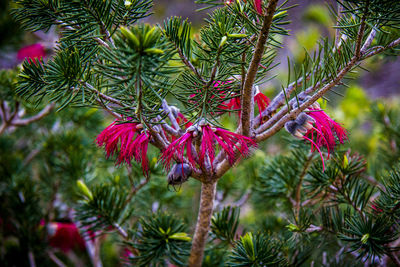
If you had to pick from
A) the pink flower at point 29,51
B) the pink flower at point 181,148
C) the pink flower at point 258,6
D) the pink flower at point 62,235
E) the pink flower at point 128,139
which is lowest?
the pink flower at point 62,235

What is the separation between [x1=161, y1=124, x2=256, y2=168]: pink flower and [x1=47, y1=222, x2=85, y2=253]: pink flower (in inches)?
26.7

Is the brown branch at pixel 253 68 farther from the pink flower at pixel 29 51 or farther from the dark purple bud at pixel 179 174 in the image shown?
the pink flower at pixel 29 51

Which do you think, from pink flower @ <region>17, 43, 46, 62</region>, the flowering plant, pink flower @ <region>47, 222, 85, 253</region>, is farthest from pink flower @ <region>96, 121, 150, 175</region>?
pink flower @ <region>17, 43, 46, 62</region>

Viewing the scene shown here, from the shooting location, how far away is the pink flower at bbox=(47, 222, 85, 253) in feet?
3.13

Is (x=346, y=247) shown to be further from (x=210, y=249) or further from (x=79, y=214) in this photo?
(x=79, y=214)

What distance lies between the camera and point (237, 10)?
1.25ft

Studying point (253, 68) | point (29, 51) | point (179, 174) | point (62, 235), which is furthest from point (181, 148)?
point (29, 51)

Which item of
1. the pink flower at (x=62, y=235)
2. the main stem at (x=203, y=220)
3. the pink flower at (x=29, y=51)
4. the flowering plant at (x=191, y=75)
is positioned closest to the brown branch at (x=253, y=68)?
the flowering plant at (x=191, y=75)

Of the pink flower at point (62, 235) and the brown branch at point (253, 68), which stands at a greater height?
the brown branch at point (253, 68)

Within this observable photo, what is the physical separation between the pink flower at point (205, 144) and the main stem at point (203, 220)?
74mm

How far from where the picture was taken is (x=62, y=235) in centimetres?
99

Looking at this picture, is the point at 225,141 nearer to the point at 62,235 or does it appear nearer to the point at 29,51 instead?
the point at 62,235

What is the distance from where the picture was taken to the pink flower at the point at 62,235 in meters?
0.95

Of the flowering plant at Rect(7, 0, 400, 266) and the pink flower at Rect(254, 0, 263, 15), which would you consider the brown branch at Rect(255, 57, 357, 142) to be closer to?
the flowering plant at Rect(7, 0, 400, 266)
